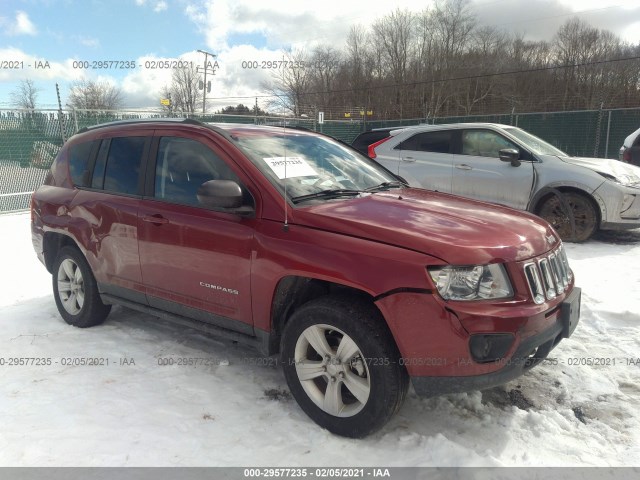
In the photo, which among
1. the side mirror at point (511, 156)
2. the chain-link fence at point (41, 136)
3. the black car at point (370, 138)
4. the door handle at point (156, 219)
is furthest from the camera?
the chain-link fence at point (41, 136)

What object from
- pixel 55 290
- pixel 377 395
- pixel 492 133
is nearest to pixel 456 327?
pixel 377 395

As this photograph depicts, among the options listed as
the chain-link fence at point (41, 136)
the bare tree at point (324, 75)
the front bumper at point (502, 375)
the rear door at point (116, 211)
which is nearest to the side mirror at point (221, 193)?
the rear door at point (116, 211)

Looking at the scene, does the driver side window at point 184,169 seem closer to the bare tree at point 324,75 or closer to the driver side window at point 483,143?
the driver side window at point 483,143

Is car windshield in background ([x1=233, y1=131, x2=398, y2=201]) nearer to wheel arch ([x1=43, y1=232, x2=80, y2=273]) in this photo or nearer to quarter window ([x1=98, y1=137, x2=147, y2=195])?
quarter window ([x1=98, y1=137, x2=147, y2=195])

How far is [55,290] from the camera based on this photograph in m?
4.53

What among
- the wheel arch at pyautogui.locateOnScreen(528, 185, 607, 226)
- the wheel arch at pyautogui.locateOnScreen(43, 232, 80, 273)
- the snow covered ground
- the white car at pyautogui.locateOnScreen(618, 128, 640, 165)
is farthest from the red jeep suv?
the white car at pyautogui.locateOnScreen(618, 128, 640, 165)

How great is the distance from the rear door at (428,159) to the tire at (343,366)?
5512mm

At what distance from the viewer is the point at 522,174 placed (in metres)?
7.18

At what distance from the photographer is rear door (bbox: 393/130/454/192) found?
26.2 ft

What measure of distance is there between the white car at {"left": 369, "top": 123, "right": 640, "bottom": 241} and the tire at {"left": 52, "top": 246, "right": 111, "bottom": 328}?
553 cm

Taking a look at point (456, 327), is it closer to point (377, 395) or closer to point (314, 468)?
point (377, 395)

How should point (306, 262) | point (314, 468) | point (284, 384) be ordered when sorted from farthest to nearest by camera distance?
1. point (284, 384)
2. point (306, 262)
3. point (314, 468)

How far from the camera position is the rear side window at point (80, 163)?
4.27m

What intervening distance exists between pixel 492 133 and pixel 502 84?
42132 millimetres
